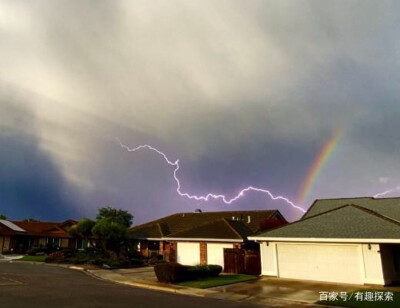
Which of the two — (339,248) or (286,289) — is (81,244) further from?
(339,248)

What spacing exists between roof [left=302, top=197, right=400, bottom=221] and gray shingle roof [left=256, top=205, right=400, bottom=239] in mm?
2844

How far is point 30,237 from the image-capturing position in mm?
63844

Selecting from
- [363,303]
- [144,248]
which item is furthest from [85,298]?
[144,248]

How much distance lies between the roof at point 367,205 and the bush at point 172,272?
14.0 metres

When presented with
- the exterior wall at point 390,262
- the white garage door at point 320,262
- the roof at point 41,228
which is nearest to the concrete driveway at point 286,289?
the white garage door at point 320,262

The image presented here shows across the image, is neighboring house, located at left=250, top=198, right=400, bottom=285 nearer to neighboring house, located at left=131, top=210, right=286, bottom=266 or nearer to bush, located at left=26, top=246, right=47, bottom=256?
neighboring house, located at left=131, top=210, right=286, bottom=266

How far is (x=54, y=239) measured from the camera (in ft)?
210

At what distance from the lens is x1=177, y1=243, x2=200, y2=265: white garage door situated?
35500mm

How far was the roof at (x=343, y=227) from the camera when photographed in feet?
76.7

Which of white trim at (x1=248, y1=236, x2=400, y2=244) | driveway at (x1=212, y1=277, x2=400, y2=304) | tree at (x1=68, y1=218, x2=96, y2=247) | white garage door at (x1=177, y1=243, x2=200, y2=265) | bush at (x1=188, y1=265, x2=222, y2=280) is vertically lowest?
driveway at (x1=212, y1=277, x2=400, y2=304)

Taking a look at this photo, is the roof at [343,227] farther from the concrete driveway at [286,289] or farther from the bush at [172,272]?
the bush at [172,272]

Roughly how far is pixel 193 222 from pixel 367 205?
21739mm

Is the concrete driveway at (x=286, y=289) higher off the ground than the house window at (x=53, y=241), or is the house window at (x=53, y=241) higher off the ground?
the house window at (x=53, y=241)

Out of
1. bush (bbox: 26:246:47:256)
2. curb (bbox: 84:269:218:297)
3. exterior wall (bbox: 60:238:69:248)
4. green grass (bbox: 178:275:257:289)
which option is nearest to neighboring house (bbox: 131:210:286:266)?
green grass (bbox: 178:275:257:289)
